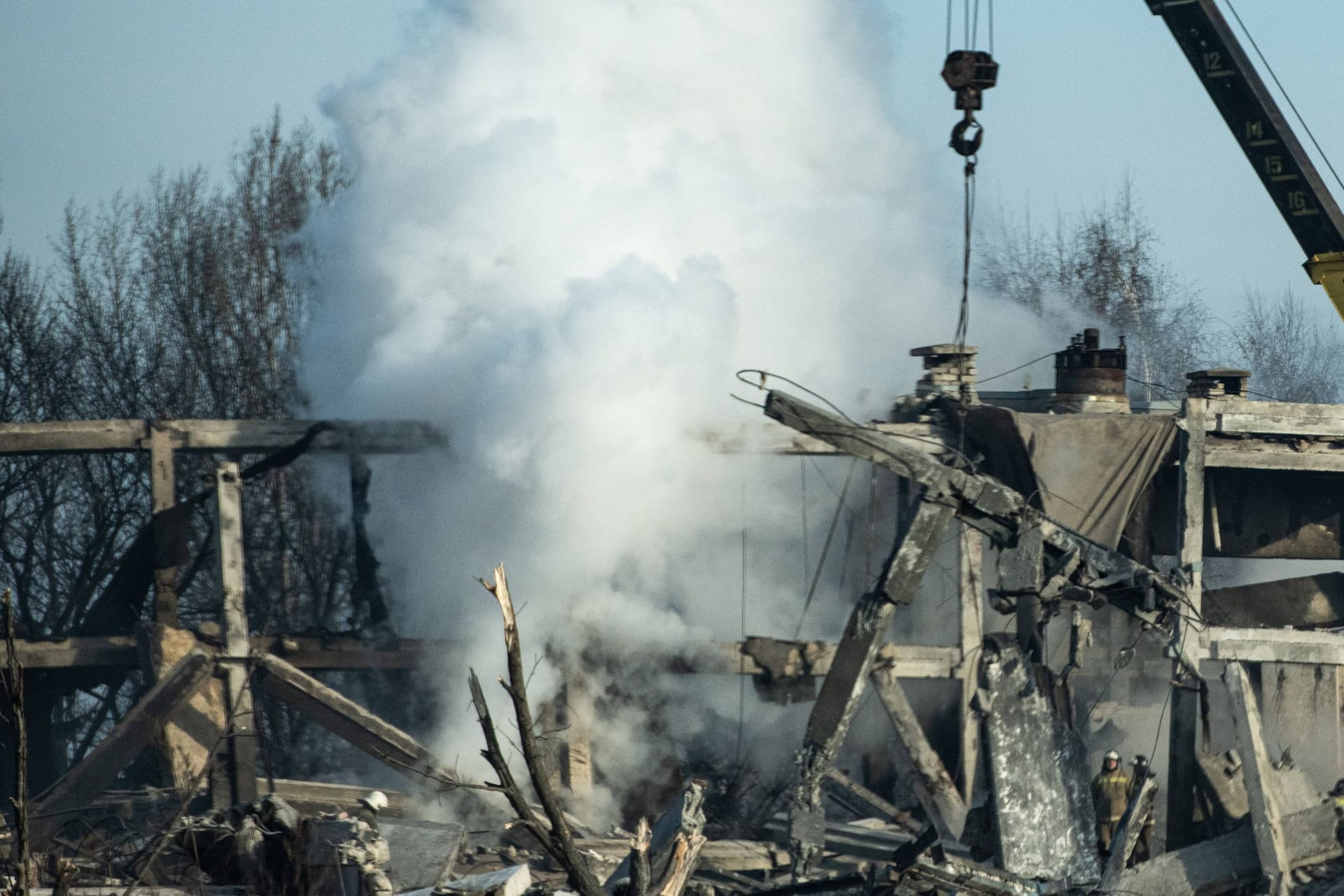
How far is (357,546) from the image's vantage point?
1322 cm

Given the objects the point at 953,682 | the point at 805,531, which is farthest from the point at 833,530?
the point at 953,682

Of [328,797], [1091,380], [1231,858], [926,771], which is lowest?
[1231,858]

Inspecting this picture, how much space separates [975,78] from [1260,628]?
16.3ft

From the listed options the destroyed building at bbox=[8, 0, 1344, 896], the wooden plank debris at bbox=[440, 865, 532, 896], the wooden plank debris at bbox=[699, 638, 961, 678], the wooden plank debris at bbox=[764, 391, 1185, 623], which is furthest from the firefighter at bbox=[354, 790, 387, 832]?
the wooden plank debris at bbox=[699, 638, 961, 678]

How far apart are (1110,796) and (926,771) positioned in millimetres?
1380

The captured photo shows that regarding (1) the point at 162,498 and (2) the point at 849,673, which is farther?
(1) the point at 162,498

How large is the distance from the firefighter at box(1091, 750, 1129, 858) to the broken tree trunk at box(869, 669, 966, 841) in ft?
3.52

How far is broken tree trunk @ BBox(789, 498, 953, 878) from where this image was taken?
970 centimetres

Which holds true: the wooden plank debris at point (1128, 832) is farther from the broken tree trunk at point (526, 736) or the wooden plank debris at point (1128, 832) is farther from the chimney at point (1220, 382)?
the broken tree trunk at point (526, 736)

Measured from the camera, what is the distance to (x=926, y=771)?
11.8 m

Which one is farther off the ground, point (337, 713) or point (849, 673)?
point (849, 673)

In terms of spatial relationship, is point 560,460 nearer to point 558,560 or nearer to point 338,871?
point 558,560

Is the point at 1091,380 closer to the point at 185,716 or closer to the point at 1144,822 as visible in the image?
the point at 1144,822

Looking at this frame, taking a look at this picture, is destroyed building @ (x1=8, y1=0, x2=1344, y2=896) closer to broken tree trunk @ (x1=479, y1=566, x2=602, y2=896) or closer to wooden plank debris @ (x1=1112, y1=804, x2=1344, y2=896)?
wooden plank debris @ (x1=1112, y1=804, x2=1344, y2=896)
